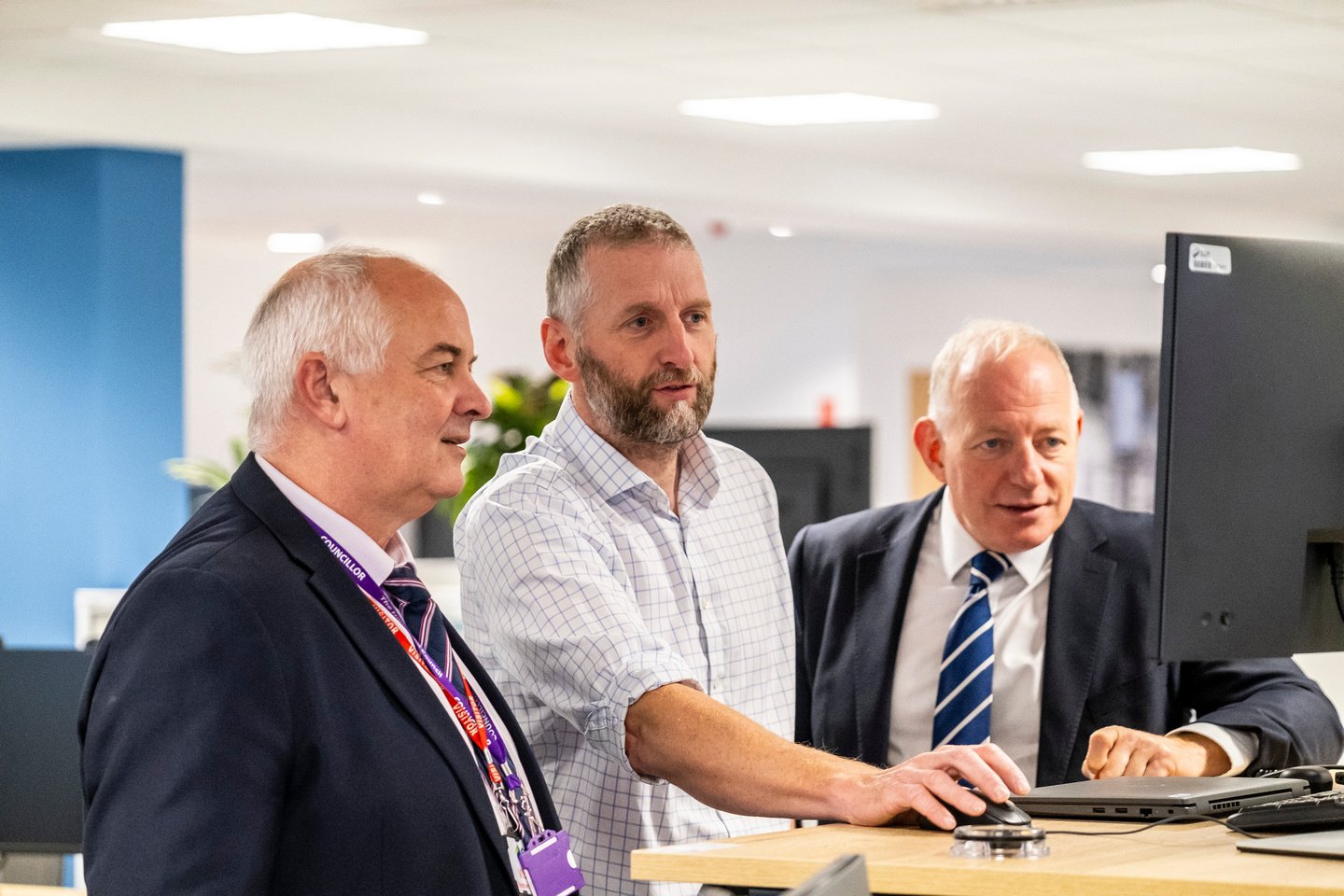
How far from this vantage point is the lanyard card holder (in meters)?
2.03

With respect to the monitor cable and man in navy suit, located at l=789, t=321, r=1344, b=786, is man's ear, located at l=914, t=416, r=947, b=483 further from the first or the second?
the monitor cable

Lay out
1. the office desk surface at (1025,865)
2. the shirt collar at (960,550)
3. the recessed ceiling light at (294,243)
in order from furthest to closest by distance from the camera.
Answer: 1. the recessed ceiling light at (294,243)
2. the shirt collar at (960,550)
3. the office desk surface at (1025,865)

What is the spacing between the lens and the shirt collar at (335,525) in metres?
1.97

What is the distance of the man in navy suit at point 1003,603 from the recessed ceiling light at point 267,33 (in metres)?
3.69

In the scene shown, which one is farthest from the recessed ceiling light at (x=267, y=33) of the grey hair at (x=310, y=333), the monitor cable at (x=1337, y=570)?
the monitor cable at (x=1337, y=570)

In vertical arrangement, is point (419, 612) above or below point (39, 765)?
above

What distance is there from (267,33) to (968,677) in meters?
4.37

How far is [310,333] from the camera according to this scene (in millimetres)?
2014

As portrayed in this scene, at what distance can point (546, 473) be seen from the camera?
239 cm

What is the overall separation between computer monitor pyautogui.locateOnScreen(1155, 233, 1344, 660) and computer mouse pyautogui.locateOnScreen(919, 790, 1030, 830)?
231 millimetres

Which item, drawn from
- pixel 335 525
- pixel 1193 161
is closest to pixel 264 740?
pixel 335 525

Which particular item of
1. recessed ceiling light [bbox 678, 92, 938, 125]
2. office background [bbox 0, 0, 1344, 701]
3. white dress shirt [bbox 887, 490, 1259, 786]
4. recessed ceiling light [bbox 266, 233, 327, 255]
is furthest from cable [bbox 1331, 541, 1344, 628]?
recessed ceiling light [bbox 266, 233, 327, 255]

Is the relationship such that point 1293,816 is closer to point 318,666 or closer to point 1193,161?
point 318,666

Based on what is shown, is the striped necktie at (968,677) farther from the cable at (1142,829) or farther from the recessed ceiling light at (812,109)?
the recessed ceiling light at (812,109)
